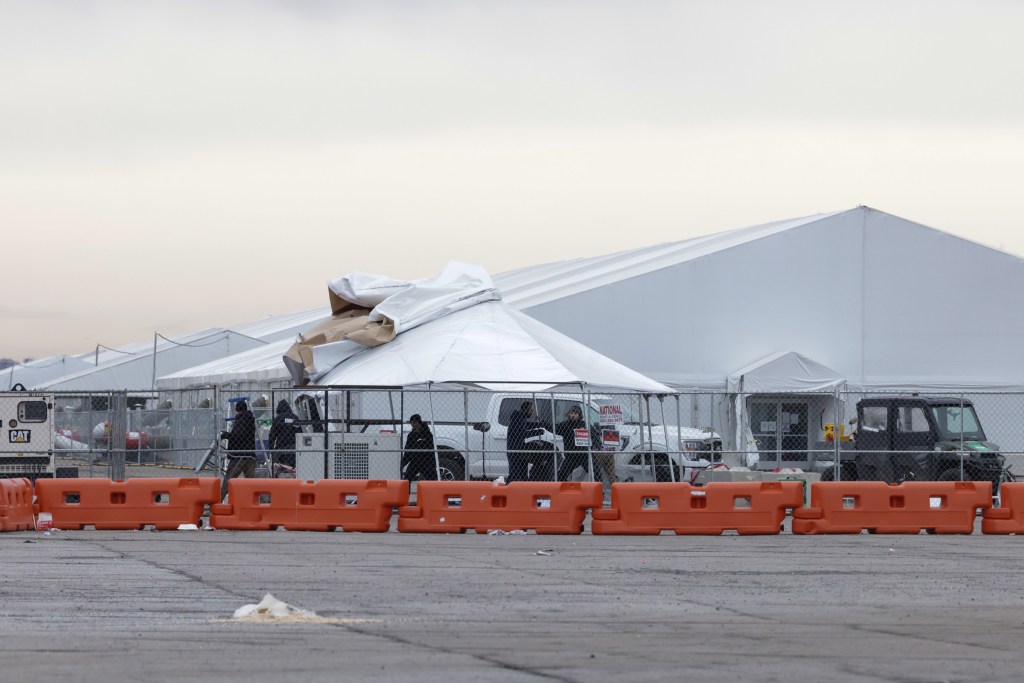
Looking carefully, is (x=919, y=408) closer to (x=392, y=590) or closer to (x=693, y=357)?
(x=693, y=357)

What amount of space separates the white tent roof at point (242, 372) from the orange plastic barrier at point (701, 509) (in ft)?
51.9

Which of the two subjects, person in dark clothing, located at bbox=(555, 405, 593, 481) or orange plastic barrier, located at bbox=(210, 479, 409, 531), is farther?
person in dark clothing, located at bbox=(555, 405, 593, 481)

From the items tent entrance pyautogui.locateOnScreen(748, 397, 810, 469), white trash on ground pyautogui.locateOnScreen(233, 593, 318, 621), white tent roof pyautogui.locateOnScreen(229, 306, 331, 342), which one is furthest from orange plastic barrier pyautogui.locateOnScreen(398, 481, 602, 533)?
white tent roof pyautogui.locateOnScreen(229, 306, 331, 342)

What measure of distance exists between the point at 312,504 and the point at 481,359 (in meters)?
6.31

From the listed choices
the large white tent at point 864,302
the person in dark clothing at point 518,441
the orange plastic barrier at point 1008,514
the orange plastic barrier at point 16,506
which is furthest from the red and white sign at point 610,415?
A: the large white tent at point 864,302

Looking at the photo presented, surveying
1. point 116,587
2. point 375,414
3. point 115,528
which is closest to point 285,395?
point 375,414

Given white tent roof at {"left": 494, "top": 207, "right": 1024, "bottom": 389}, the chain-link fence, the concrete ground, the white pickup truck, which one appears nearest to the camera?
the concrete ground

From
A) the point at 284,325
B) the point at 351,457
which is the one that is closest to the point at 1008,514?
the point at 351,457

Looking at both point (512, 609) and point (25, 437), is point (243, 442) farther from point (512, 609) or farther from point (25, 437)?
point (512, 609)

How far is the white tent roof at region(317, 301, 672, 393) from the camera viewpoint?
902 inches

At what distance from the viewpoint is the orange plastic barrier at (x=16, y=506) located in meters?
17.1

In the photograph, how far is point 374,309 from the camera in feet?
83.8

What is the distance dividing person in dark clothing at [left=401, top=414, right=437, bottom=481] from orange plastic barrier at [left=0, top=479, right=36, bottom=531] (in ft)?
20.7

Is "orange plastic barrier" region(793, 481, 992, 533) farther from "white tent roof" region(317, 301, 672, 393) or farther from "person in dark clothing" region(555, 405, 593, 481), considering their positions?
"person in dark clothing" region(555, 405, 593, 481)
